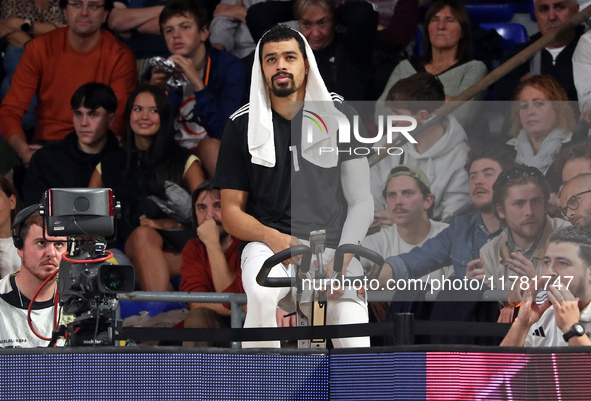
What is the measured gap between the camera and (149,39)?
599 centimetres

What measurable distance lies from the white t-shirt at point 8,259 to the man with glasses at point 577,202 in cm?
275

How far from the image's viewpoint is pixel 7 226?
5023mm

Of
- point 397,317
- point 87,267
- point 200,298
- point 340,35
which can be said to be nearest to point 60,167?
point 200,298

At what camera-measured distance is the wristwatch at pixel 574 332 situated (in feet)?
10.5

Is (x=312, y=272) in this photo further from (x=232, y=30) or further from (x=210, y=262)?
(x=232, y=30)

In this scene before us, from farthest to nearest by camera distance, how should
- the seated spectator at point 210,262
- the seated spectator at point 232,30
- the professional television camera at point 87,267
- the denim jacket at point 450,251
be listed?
the seated spectator at point 232,30
the seated spectator at point 210,262
the denim jacket at point 450,251
the professional television camera at point 87,267

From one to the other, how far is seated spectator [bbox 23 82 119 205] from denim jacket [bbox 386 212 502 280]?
2263mm

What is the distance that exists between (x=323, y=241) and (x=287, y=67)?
2.84 feet

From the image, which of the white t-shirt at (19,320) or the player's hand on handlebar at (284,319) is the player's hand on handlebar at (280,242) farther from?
the white t-shirt at (19,320)

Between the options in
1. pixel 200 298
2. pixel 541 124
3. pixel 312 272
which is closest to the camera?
pixel 312 272

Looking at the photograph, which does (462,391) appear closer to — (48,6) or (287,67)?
(287,67)

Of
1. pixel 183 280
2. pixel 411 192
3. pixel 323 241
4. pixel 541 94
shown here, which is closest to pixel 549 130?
pixel 541 94

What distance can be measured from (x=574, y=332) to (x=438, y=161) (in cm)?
106

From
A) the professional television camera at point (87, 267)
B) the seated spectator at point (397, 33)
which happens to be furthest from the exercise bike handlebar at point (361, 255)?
the seated spectator at point (397, 33)
